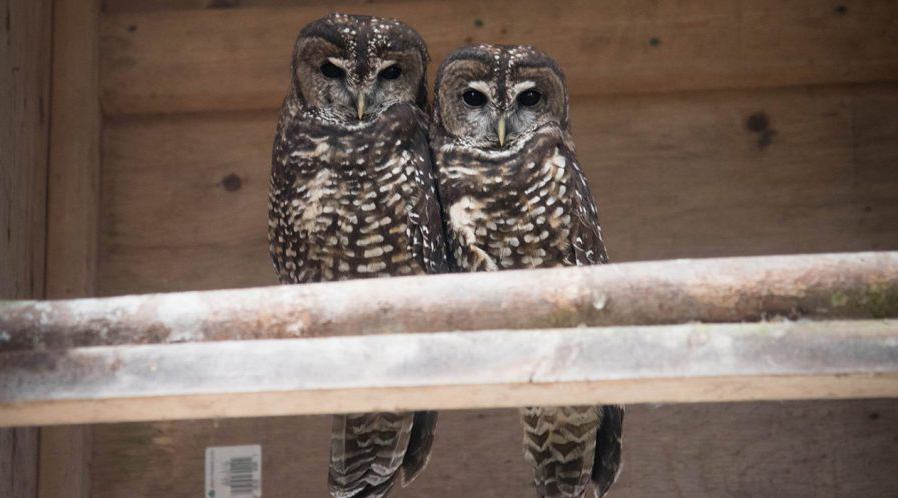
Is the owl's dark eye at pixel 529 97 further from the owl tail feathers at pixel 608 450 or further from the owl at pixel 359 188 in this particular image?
the owl tail feathers at pixel 608 450

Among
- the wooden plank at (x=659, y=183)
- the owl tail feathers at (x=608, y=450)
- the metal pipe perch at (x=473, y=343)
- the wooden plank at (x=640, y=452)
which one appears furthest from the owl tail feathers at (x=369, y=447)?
the metal pipe perch at (x=473, y=343)

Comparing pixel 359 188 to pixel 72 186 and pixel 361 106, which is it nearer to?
pixel 361 106

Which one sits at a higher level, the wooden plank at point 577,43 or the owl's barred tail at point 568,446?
the wooden plank at point 577,43

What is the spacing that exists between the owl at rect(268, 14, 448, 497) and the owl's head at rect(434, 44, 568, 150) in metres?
0.08

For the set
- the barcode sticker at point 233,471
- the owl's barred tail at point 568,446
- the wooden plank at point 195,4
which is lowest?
the barcode sticker at point 233,471

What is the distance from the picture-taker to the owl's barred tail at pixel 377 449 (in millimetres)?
2287

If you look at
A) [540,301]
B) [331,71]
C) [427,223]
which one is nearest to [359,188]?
[427,223]

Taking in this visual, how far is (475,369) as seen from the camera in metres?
1.49

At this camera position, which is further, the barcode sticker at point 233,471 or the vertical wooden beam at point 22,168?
the barcode sticker at point 233,471

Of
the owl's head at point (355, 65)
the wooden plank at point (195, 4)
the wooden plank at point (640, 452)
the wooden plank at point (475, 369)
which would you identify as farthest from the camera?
the wooden plank at point (195, 4)

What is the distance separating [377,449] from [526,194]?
54cm

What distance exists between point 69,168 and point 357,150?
665 millimetres

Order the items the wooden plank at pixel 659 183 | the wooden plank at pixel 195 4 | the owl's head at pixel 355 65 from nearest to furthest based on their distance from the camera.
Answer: the owl's head at pixel 355 65, the wooden plank at pixel 659 183, the wooden plank at pixel 195 4

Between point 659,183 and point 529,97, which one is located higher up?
point 529,97
